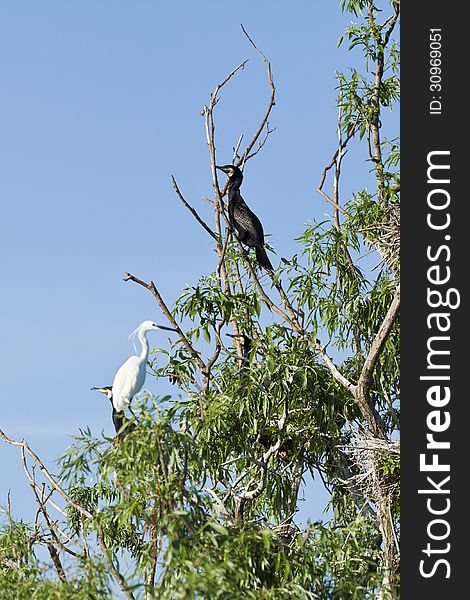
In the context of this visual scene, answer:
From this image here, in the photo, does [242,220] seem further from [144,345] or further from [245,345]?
[144,345]

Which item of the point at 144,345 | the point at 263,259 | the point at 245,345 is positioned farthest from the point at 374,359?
the point at 144,345

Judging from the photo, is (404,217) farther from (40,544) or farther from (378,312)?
(40,544)

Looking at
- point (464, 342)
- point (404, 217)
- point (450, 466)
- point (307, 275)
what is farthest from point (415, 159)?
point (307, 275)

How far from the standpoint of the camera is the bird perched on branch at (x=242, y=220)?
838 centimetres

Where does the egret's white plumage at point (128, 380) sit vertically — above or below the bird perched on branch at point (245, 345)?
below

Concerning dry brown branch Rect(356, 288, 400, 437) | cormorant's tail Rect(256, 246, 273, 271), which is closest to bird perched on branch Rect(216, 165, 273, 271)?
cormorant's tail Rect(256, 246, 273, 271)

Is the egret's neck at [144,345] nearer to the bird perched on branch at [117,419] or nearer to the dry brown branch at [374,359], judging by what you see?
the bird perched on branch at [117,419]

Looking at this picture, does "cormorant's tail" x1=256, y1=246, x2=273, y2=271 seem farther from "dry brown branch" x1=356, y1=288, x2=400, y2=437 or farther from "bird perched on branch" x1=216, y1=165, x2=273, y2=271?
"dry brown branch" x1=356, y1=288, x2=400, y2=437

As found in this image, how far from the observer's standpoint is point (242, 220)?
8.38 metres

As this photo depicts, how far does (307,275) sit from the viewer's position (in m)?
8.49

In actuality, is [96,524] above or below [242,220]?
below

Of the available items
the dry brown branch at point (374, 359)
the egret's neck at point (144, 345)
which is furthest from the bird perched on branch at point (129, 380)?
the dry brown branch at point (374, 359)

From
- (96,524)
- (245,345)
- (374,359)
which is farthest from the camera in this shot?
(245,345)

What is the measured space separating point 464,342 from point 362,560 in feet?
4.56
